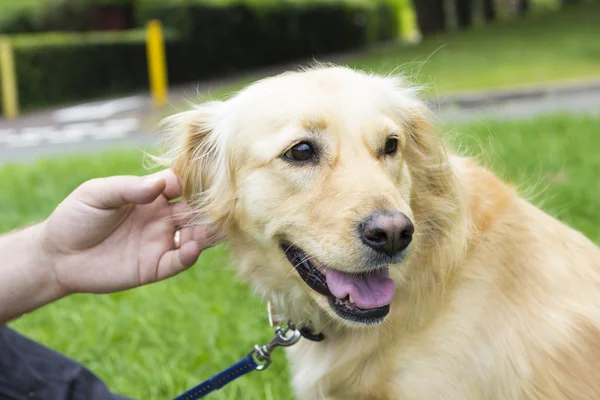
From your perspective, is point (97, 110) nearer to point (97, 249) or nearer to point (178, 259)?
point (97, 249)

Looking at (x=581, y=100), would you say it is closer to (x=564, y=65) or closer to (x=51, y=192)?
(x=564, y=65)

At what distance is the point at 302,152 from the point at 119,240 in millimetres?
892

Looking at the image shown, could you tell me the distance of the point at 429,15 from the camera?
23812 mm

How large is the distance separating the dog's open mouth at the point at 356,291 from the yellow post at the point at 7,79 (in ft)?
47.3

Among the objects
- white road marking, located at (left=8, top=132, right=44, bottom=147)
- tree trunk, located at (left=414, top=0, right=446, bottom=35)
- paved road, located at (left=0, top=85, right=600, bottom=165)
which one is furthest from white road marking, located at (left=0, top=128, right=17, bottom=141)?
tree trunk, located at (left=414, top=0, right=446, bottom=35)

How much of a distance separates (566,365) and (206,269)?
2963mm

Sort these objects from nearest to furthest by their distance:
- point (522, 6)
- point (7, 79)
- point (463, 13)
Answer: point (7, 79) < point (463, 13) < point (522, 6)

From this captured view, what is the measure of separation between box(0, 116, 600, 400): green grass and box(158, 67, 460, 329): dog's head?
0.96ft

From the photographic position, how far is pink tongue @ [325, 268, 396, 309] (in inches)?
92.9

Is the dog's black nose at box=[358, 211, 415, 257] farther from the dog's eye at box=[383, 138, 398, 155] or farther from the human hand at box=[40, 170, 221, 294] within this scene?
the human hand at box=[40, 170, 221, 294]

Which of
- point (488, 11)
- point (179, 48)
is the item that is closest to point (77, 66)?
point (179, 48)

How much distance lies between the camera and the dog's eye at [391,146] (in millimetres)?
2516

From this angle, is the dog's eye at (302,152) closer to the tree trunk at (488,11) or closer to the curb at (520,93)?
the curb at (520,93)

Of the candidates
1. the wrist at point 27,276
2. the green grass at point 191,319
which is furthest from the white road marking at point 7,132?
the wrist at point 27,276
